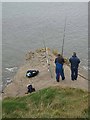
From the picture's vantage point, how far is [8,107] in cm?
1355

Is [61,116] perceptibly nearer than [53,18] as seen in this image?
Yes

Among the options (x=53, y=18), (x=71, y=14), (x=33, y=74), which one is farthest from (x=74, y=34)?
(x=33, y=74)

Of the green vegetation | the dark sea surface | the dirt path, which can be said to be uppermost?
the dark sea surface

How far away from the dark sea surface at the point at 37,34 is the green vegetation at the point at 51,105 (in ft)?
34.3

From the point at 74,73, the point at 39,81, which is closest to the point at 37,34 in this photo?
the point at 39,81

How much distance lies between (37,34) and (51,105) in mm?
28807

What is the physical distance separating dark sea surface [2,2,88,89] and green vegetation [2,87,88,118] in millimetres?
10469

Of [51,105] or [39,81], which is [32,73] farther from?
[51,105]

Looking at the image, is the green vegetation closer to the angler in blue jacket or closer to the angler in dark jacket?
the angler in dark jacket

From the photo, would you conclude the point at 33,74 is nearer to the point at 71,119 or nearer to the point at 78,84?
the point at 78,84

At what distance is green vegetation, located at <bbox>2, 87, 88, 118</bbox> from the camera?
38.8 feet

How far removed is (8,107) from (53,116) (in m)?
2.64

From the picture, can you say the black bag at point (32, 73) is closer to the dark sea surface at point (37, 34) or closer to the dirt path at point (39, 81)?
the dirt path at point (39, 81)

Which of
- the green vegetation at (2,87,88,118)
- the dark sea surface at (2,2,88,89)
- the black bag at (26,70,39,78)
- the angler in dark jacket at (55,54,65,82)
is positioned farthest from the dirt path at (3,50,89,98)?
the green vegetation at (2,87,88,118)
